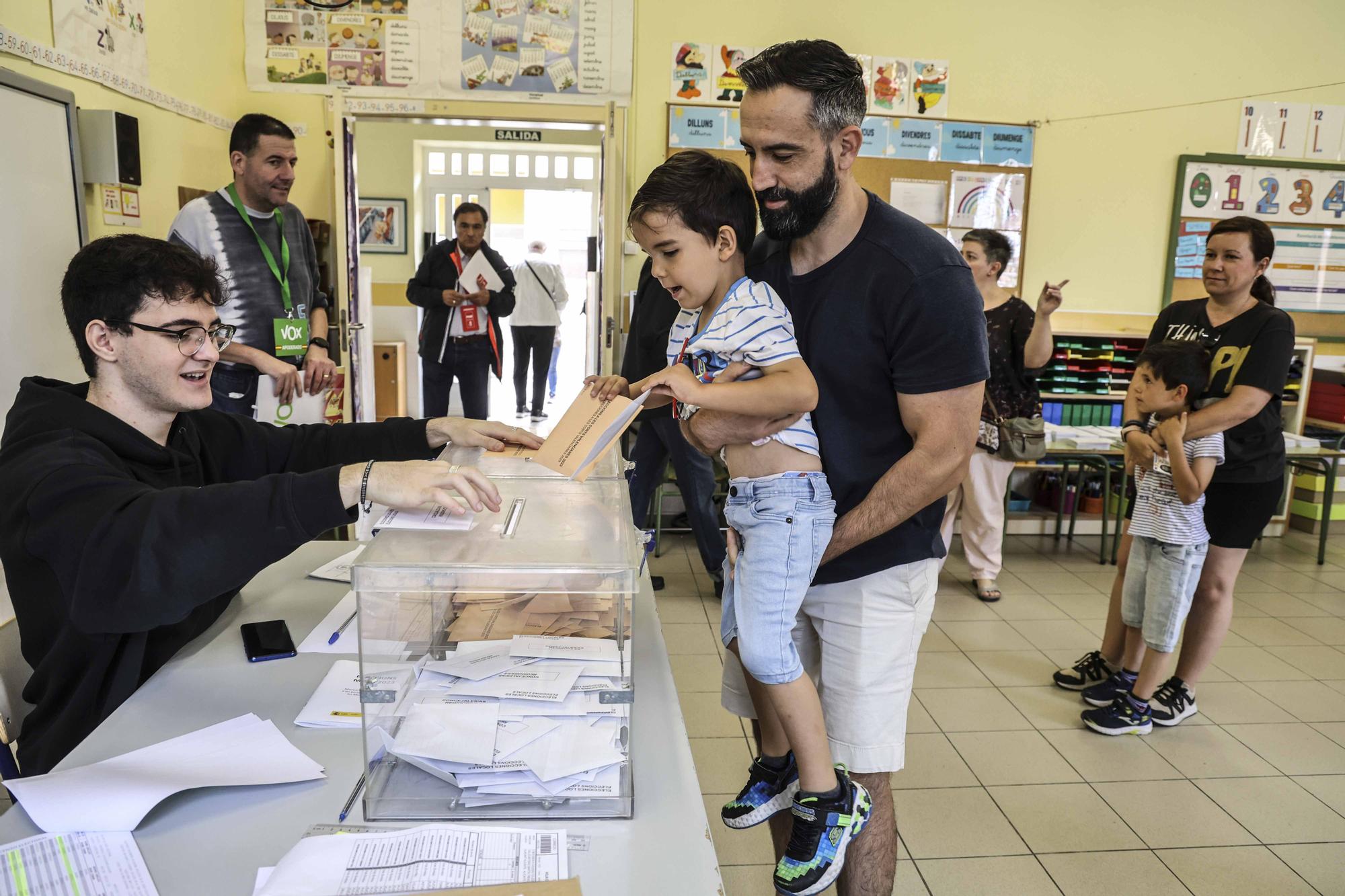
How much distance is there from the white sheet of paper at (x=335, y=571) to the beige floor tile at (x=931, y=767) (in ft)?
5.59

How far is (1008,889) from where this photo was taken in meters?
2.29

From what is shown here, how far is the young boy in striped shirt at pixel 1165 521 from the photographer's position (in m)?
2.94

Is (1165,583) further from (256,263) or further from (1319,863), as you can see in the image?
(256,263)

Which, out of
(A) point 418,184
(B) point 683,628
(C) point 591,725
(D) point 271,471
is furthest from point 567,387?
(C) point 591,725

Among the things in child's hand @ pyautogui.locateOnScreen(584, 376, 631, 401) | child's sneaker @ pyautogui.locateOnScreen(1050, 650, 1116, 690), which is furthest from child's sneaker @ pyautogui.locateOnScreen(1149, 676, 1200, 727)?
child's hand @ pyautogui.locateOnScreen(584, 376, 631, 401)

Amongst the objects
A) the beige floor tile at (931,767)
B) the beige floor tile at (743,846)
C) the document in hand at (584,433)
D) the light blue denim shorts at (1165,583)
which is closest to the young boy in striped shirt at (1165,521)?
the light blue denim shorts at (1165,583)

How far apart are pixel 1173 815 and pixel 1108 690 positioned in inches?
27.4

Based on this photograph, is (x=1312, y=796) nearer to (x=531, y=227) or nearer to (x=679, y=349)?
(x=679, y=349)

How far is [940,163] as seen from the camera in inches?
217

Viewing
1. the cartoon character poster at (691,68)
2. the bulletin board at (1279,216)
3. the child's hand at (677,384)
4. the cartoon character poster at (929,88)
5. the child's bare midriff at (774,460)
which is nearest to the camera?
the child's hand at (677,384)

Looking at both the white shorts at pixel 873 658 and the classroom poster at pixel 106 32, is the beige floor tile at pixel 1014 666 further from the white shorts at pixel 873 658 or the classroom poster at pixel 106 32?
the classroom poster at pixel 106 32

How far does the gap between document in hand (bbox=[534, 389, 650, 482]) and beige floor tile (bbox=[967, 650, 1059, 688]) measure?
2653 millimetres

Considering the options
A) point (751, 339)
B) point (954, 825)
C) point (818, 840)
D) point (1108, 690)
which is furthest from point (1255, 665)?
point (751, 339)

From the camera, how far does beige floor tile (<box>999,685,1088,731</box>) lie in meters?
3.23
